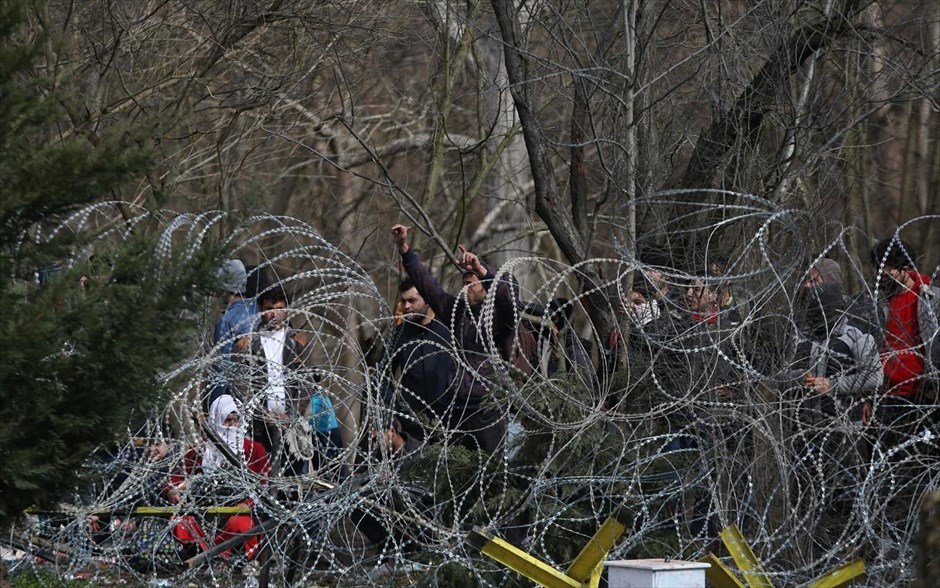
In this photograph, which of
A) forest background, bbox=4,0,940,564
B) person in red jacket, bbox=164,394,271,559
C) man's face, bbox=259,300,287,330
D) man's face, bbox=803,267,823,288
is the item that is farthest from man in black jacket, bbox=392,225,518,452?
man's face, bbox=803,267,823,288

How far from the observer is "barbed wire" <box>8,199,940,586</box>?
22.2 ft

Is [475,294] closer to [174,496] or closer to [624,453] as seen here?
[624,453]

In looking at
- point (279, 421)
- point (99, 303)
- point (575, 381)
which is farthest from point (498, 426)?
point (99, 303)

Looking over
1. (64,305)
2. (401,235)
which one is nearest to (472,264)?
(401,235)

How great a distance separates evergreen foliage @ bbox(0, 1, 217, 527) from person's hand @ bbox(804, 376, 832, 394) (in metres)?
3.34

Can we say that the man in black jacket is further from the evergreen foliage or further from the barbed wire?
the evergreen foliage

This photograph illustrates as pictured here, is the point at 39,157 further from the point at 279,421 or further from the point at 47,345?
the point at 279,421

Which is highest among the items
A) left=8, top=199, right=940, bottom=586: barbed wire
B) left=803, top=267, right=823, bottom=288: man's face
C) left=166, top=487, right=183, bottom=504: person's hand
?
left=803, top=267, right=823, bottom=288: man's face

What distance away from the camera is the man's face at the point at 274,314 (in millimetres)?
6838

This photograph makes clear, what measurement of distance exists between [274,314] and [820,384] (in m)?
3.19

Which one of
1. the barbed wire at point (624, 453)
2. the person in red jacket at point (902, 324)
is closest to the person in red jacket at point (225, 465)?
the barbed wire at point (624, 453)

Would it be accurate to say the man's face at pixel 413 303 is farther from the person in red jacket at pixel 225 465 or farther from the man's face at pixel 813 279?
the man's face at pixel 813 279

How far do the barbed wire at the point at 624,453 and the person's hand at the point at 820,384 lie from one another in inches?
3.7

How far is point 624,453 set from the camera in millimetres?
6984
